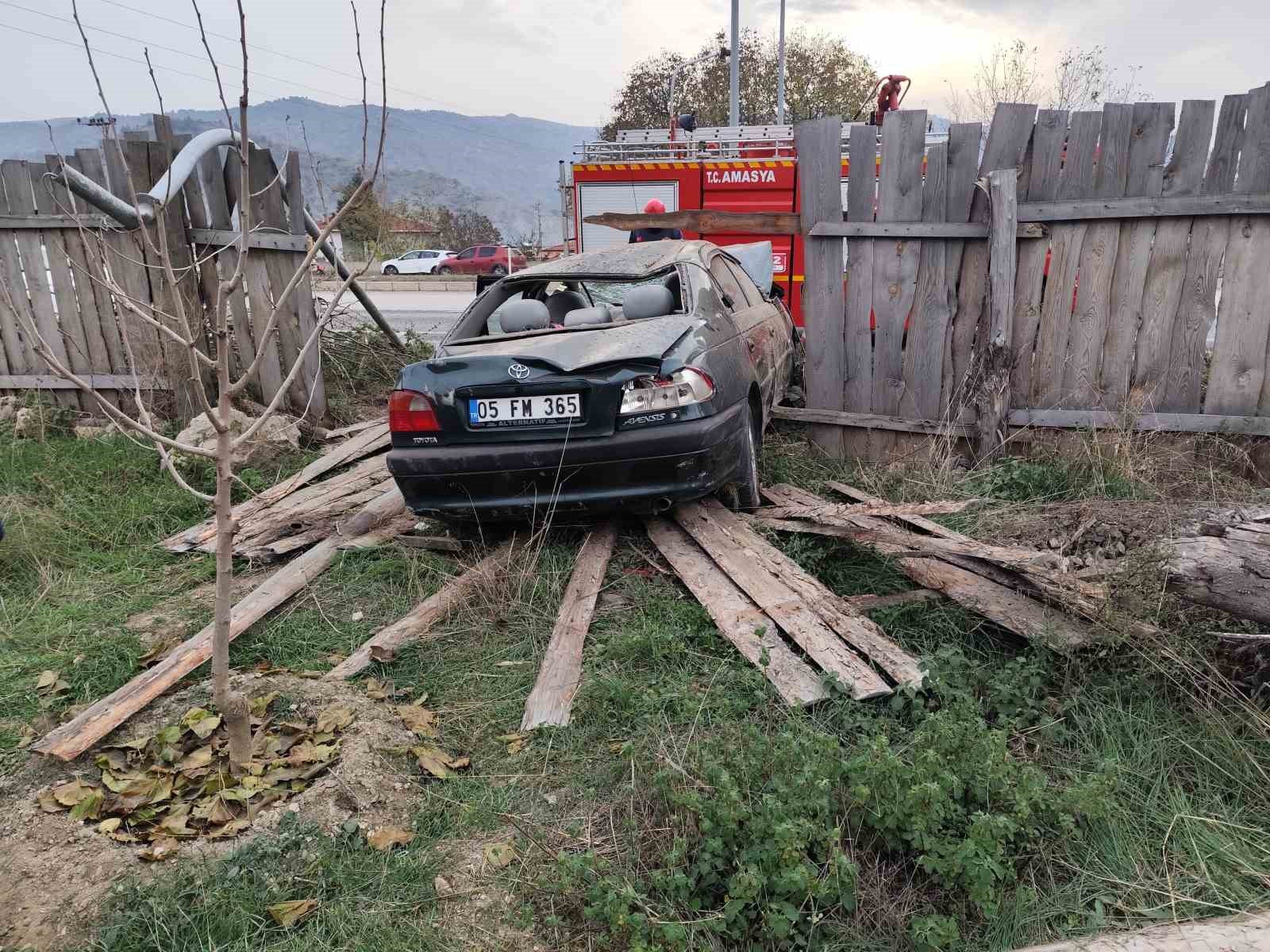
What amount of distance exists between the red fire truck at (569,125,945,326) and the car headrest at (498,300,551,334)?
6.53m

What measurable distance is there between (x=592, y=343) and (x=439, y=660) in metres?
1.68

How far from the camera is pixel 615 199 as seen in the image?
12297mm

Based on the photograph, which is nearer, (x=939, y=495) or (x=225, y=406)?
(x=225, y=406)

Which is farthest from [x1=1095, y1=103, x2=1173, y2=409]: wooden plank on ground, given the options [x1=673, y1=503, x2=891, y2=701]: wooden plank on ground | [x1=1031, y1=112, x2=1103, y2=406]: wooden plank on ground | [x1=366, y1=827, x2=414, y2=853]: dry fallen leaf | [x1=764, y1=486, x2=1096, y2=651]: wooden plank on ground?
[x1=366, y1=827, x2=414, y2=853]: dry fallen leaf

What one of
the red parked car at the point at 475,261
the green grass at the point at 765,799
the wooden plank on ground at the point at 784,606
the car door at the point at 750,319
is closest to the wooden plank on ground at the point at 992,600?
the green grass at the point at 765,799

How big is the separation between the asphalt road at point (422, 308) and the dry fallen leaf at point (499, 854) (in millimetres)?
10856

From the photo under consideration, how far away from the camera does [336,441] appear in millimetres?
6840

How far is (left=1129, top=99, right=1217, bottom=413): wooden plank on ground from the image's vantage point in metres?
4.73

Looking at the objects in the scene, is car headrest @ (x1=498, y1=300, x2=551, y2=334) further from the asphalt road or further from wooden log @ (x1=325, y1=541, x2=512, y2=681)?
the asphalt road

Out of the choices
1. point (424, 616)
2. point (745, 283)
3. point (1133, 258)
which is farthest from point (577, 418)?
point (1133, 258)

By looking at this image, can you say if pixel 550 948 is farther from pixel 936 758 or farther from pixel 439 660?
pixel 439 660

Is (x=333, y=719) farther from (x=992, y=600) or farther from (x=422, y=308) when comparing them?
(x=422, y=308)

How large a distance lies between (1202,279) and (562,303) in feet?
12.6

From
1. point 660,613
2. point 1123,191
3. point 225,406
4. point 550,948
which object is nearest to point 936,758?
point 550,948
